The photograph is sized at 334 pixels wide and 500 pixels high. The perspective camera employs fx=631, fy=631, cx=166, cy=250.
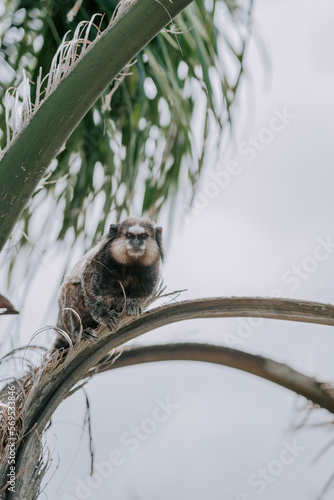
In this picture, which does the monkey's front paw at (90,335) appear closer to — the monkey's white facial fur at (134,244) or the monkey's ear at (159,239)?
the monkey's white facial fur at (134,244)

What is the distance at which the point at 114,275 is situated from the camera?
2539 mm

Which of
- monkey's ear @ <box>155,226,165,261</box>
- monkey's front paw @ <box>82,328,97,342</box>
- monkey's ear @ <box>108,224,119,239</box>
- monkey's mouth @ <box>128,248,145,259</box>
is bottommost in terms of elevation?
monkey's front paw @ <box>82,328,97,342</box>

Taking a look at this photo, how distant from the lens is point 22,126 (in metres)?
1.94

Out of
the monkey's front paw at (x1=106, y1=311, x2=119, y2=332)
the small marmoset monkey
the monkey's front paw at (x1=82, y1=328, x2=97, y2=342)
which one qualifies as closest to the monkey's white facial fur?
the small marmoset monkey

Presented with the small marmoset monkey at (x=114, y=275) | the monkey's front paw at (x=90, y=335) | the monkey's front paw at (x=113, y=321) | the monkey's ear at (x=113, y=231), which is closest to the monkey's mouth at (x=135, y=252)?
the small marmoset monkey at (x=114, y=275)

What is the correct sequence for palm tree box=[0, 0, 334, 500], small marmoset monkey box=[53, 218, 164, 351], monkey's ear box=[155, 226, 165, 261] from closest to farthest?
palm tree box=[0, 0, 334, 500]
small marmoset monkey box=[53, 218, 164, 351]
monkey's ear box=[155, 226, 165, 261]

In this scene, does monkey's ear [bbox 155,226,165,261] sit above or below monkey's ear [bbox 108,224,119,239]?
above

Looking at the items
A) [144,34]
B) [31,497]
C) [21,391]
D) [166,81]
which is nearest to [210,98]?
[166,81]

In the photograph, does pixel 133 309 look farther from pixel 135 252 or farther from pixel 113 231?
pixel 113 231

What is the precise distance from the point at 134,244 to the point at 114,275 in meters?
0.15

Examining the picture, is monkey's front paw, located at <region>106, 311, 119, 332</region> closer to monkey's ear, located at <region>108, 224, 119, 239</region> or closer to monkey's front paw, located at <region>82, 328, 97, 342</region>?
monkey's front paw, located at <region>82, 328, 97, 342</region>

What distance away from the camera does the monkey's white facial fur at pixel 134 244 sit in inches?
99.5

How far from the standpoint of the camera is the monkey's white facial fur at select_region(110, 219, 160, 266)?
2.53 metres

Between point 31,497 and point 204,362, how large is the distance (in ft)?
3.52
